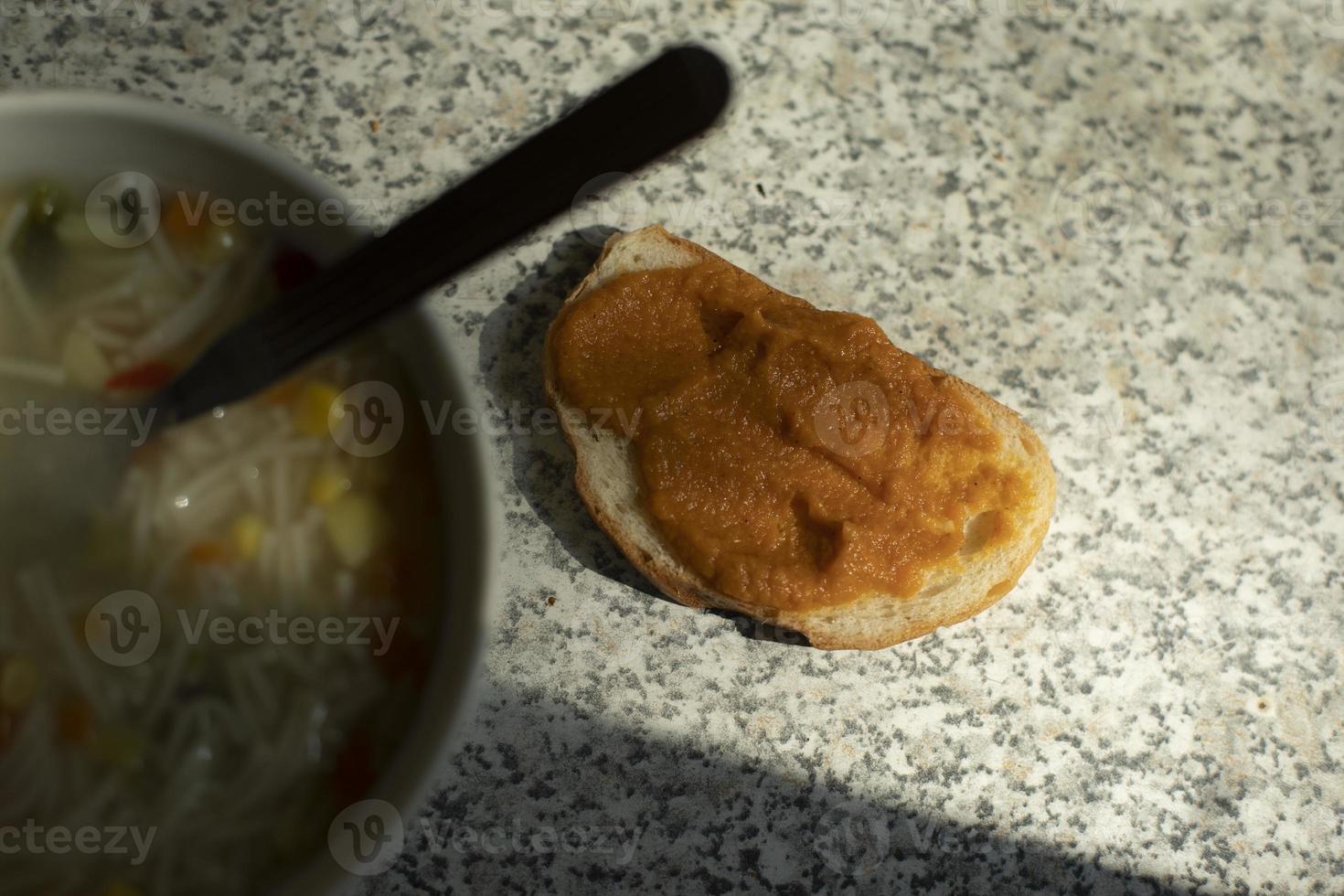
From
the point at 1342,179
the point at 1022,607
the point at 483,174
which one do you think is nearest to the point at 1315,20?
the point at 1342,179

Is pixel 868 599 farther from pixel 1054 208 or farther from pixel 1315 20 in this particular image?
pixel 1315 20

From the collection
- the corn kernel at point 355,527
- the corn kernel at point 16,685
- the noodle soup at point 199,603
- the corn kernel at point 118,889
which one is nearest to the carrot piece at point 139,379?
the noodle soup at point 199,603

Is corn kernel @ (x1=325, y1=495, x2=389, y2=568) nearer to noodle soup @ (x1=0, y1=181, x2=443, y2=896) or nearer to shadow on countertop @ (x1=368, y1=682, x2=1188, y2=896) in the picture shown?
noodle soup @ (x1=0, y1=181, x2=443, y2=896)

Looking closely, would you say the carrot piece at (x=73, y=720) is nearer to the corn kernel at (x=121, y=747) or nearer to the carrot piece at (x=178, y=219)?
the corn kernel at (x=121, y=747)

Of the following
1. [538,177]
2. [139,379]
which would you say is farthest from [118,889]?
[538,177]

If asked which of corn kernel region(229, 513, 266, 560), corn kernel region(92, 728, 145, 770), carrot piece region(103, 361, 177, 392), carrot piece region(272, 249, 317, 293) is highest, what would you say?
carrot piece region(272, 249, 317, 293)

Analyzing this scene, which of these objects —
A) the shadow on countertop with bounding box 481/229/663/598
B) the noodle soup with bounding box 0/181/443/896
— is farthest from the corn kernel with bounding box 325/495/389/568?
the shadow on countertop with bounding box 481/229/663/598
